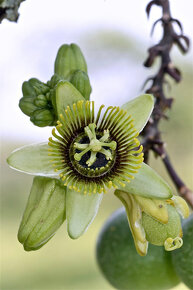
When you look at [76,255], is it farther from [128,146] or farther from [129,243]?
[128,146]

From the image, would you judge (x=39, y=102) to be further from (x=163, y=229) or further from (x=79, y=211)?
(x=163, y=229)

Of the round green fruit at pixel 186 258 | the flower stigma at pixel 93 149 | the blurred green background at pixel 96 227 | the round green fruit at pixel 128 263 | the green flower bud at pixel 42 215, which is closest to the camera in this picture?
the green flower bud at pixel 42 215

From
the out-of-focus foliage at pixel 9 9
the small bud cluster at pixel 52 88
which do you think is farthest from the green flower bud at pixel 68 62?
the out-of-focus foliage at pixel 9 9

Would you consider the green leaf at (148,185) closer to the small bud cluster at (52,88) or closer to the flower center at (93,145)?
the flower center at (93,145)

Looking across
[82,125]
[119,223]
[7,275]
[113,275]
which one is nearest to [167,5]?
[82,125]

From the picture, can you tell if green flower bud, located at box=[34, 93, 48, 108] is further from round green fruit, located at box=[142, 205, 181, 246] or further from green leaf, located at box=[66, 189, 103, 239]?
round green fruit, located at box=[142, 205, 181, 246]

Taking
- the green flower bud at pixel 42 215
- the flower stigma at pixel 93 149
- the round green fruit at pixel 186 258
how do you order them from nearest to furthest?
the green flower bud at pixel 42 215 → the flower stigma at pixel 93 149 → the round green fruit at pixel 186 258

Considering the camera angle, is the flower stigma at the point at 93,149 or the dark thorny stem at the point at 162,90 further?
the dark thorny stem at the point at 162,90
